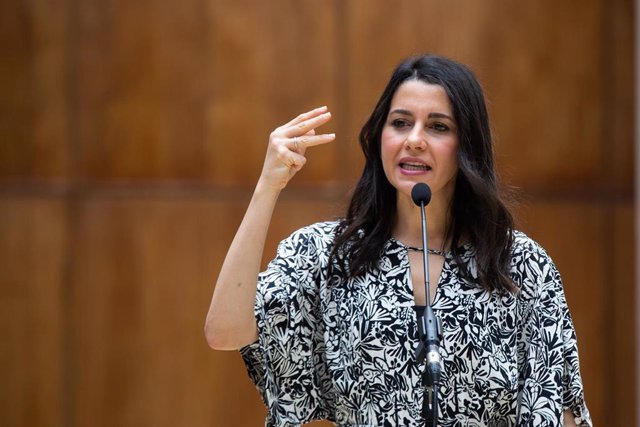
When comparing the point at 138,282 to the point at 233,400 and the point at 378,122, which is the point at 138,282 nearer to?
the point at 233,400

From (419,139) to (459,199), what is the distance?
31 centimetres

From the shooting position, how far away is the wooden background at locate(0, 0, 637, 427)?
5816 millimetres

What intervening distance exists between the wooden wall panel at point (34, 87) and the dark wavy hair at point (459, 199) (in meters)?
3.11

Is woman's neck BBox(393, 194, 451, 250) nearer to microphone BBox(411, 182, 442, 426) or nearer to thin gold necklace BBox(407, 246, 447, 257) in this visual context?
thin gold necklace BBox(407, 246, 447, 257)

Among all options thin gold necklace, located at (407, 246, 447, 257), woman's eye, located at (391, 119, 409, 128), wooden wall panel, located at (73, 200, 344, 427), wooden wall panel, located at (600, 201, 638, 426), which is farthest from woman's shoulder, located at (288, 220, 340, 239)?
wooden wall panel, located at (600, 201, 638, 426)

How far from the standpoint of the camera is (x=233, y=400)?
5.83 metres

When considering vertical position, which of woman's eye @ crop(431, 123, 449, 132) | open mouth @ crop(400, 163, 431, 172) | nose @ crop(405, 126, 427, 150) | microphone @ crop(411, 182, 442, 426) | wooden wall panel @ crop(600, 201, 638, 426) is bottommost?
wooden wall panel @ crop(600, 201, 638, 426)

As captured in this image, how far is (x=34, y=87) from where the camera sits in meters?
5.90

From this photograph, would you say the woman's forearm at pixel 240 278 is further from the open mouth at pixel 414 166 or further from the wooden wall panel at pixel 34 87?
the wooden wall panel at pixel 34 87

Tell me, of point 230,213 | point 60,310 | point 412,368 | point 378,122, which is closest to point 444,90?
point 378,122

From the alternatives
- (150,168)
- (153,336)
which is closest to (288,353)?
(153,336)

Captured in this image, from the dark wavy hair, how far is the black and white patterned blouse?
46 mm

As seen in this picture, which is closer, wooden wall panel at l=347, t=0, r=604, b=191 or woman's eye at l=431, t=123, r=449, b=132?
woman's eye at l=431, t=123, r=449, b=132

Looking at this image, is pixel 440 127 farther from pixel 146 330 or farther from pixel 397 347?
pixel 146 330
